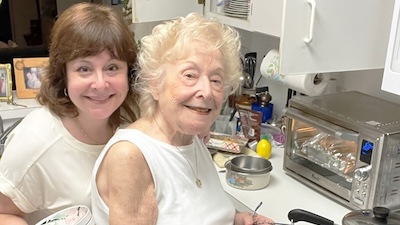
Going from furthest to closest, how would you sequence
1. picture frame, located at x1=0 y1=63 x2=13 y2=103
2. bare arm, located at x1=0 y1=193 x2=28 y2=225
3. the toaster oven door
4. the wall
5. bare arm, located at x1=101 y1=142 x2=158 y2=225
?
picture frame, located at x1=0 y1=63 x2=13 y2=103, the wall, the toaster oven door, bare arm, located at x1=0 y1=193 x2=28 y2=225, bare arm, located at x1=101 y1=142 x2=158 y2=225

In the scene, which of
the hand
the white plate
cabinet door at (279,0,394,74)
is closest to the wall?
cabinet door at (279,0,394,74)

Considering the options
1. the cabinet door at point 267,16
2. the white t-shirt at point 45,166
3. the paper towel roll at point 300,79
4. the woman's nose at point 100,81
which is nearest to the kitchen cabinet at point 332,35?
the cabinet door at point 267,16

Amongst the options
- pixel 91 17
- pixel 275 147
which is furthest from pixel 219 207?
pixel 275 147

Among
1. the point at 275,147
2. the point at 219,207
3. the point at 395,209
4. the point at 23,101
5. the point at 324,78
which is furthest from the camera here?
the point at 23,101

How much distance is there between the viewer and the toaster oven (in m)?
1.43

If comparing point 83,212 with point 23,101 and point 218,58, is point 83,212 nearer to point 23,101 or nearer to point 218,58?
point 218,58

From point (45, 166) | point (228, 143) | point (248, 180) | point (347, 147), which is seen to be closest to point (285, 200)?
point (248, 180)

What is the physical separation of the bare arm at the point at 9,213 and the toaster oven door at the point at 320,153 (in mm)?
912

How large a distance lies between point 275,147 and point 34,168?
104cm

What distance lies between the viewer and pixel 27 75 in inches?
103

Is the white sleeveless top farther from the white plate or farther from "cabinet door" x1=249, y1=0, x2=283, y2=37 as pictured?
"cabinet door" x1=249, y1=0, x2=283, y2=37

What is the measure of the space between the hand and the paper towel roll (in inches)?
23.7

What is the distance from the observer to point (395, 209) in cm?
149

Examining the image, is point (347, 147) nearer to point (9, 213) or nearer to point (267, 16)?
point (267, 16)
